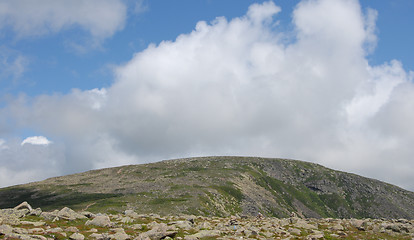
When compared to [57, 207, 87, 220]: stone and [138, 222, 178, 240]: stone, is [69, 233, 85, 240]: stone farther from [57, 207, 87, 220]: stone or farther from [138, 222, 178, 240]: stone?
[57, 207, 87, 220]: stone

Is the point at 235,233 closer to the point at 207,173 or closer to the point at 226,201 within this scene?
the point at 226,201

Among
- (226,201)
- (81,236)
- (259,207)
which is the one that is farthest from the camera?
(259,207)

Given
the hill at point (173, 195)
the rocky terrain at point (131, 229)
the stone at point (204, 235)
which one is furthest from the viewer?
the hill at point (173, 195)

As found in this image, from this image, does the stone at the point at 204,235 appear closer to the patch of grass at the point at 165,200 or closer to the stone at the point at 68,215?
the stone at the point at 68,215

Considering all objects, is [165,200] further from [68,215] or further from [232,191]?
[68,215]

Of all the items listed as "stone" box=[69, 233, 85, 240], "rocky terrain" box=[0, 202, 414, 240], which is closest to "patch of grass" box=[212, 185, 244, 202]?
"rocky terrain" box=[0, 202, 414, 240]

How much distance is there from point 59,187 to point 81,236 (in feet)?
565

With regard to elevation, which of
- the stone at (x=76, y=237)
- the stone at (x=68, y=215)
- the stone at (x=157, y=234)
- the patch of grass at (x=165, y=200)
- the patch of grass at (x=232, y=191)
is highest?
the patch of grass at (x=232, y=191)

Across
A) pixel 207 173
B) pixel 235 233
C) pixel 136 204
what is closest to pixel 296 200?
pixel 207 173

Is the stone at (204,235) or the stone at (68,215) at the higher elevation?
the stone at (68,215)

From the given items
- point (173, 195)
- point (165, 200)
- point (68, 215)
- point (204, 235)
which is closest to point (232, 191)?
point (173, 195)

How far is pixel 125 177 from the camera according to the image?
19462 cm

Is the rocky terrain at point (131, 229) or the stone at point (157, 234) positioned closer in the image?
the rocky terrain at point (131, 229)

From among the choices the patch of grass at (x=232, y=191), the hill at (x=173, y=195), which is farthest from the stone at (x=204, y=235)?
the patch of grass at (x=232, y=191)
